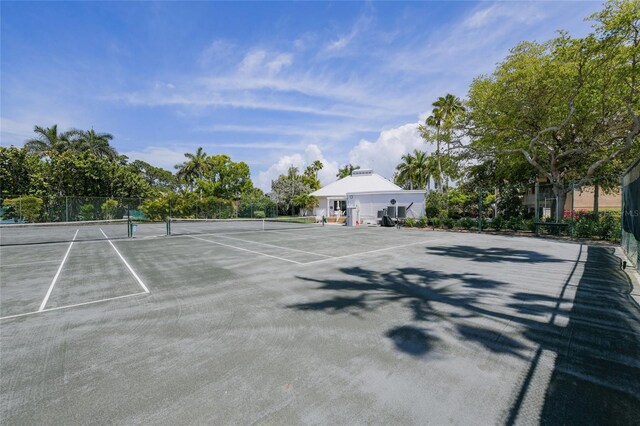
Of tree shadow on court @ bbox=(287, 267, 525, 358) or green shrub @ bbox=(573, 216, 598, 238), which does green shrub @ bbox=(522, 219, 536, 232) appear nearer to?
green shrub @ bbox=(573, 216, 598, 238)

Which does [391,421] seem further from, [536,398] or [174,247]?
[174,247]

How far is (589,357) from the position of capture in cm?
337

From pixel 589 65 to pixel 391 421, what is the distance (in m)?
21.2

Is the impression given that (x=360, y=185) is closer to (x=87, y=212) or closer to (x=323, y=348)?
(x=87, y=212)

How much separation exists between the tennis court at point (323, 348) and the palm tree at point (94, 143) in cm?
3744

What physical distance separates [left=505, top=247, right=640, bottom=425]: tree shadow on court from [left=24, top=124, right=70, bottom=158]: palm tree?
46634mm

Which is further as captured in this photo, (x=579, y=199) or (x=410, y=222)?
(x=579, y=199)

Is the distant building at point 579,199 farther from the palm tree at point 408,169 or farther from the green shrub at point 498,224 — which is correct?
the palm tree at point 408,169

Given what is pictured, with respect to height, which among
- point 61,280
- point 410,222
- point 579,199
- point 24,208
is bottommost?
point 61,280

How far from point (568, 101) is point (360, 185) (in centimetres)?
2464

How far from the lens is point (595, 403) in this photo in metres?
2.55

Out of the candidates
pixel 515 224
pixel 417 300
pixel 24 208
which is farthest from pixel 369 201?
pixel 24 208

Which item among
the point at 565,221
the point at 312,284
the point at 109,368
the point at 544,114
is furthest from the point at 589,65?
the point at 109,368

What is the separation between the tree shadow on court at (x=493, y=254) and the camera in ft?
31.2
